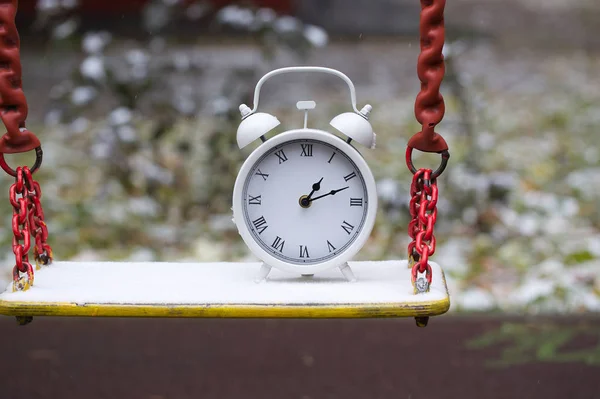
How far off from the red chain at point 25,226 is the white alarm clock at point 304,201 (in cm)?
49

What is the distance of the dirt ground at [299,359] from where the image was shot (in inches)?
120

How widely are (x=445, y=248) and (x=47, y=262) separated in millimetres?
2447

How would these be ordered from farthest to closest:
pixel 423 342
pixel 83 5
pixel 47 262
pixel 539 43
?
pixel 539 43 < pixel 83 5 < pixel 423 342 < pixel 47 262

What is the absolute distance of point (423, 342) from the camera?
342cm

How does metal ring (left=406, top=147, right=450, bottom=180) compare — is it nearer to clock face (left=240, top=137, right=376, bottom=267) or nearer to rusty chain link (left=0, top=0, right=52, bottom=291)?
clock face (left=240, top=137, right=376, bottom=267)

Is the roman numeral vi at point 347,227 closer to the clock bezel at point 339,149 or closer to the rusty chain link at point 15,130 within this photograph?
the clock bezel at point 339,149

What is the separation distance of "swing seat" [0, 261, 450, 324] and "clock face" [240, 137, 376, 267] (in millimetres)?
87

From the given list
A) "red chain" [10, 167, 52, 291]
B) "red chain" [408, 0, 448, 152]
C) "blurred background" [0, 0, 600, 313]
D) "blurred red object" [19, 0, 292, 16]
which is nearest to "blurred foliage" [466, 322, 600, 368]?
"blurred background" [0, 0, 600, 313]

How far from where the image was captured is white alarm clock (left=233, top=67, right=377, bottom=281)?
206cm

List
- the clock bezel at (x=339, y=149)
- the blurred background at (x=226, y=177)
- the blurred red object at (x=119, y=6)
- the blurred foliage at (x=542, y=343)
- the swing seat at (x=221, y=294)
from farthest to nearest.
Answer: the blurred red object at (x=119, y=6), the blurred background at (x=226, y=177), the blurred foliage at (x=542, y=343), the clock bezel at (x=339, y=149), the swing seat at (x=221, y=294)

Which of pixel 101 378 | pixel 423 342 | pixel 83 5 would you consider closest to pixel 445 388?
pixel 423 342

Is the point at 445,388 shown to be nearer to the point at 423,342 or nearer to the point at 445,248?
the point at 423,342

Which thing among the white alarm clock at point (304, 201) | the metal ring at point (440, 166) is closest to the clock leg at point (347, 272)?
the white alarm clock at point (304, 201)

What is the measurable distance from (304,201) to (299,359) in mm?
1343
